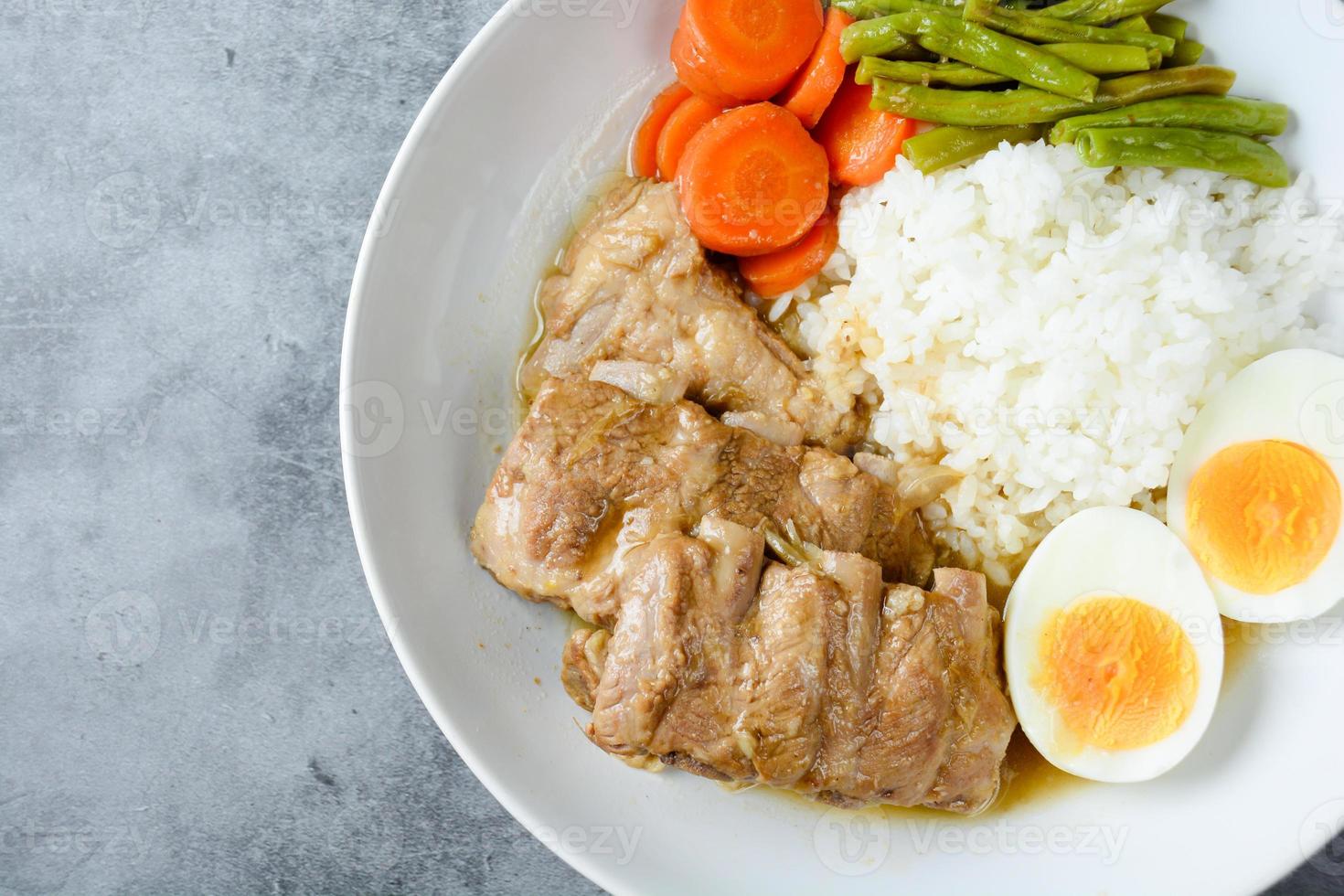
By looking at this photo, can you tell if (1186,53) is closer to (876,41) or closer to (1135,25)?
(1135,25)

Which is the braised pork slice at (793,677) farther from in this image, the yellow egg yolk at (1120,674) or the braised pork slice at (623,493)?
the yellow egg yolk at (1120,674)

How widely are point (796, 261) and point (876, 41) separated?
787 mm

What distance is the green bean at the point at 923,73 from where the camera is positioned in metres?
2.93

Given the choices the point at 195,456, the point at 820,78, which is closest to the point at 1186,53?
the point at 820,78

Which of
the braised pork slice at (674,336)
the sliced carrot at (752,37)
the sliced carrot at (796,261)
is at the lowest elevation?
the braised pork slice at (674,336)

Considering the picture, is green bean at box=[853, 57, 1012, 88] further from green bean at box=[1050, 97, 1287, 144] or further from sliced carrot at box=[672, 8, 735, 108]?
sliced carrot at box=[672, 8, 735, 108]

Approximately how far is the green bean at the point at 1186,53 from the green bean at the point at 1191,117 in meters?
0.17

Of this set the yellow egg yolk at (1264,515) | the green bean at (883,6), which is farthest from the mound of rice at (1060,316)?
the green bean at (883,6)

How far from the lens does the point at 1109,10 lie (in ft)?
9.33

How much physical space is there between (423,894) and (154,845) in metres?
1.11

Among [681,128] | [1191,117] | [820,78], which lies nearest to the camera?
[1191,117]

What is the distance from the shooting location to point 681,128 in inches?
128

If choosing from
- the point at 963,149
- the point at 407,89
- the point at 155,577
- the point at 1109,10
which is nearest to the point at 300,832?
the point at 155,577

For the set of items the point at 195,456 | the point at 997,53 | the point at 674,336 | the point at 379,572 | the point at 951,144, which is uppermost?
the point at 997,53
